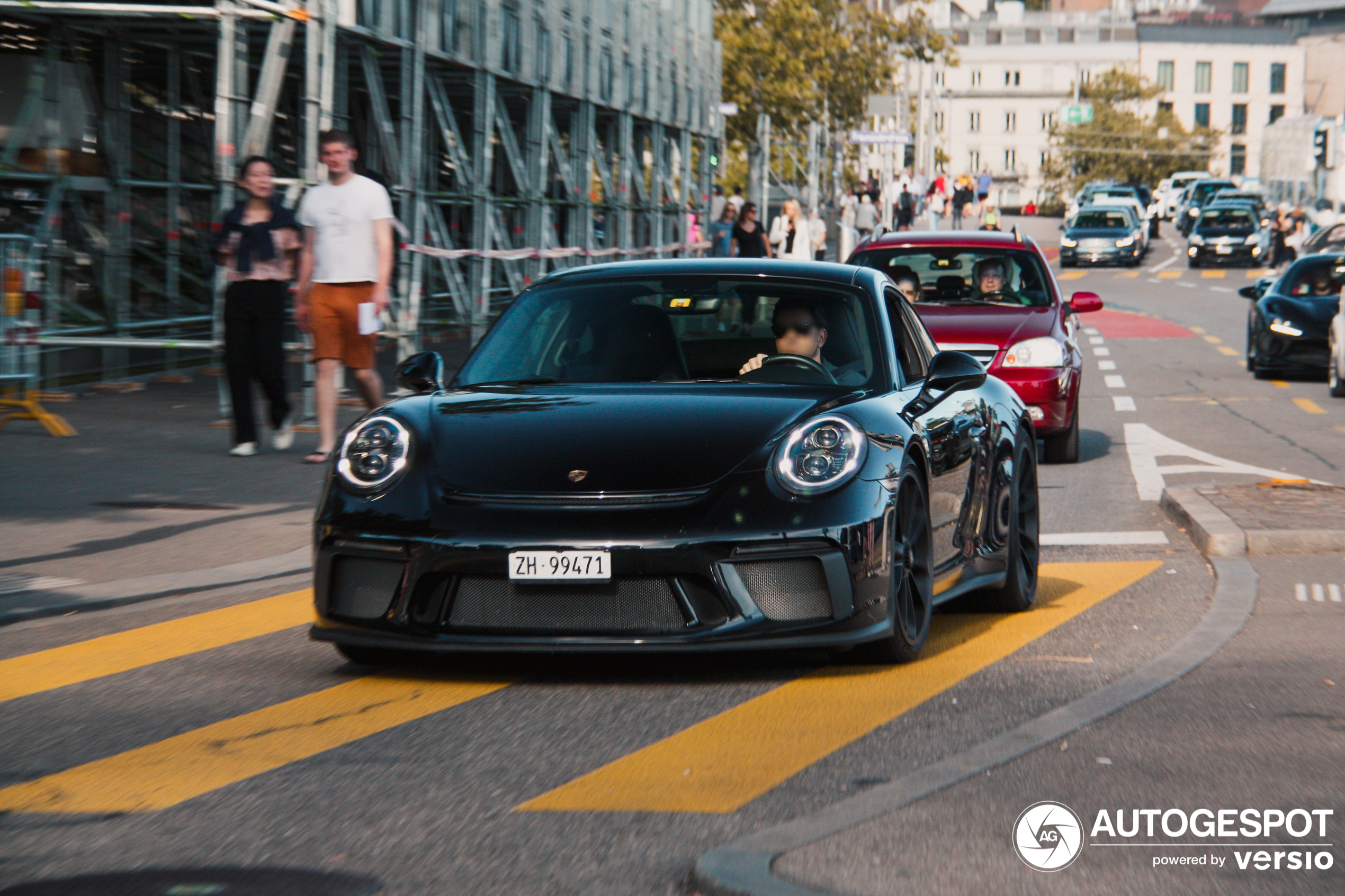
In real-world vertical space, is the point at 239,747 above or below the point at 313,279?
below

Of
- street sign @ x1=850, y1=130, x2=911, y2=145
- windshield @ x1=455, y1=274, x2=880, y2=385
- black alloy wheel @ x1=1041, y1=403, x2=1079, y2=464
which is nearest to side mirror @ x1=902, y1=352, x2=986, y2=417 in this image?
windshield @ x1=455, y1=274, x2=880, y2=385

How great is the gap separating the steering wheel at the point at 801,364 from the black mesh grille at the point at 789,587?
1090 mm

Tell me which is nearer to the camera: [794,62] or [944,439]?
[944,439]

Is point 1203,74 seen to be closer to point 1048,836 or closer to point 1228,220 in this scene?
point 1228,220

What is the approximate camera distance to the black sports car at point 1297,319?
20.3 m

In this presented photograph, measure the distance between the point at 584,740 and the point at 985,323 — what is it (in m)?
8.39

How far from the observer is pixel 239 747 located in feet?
15.9

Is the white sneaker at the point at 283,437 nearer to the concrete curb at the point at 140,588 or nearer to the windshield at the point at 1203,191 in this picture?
the concrete curb at the point at 140,588

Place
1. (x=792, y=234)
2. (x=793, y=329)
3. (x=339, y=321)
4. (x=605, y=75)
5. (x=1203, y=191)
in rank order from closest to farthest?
1. (x=793, y=329)
2. (x=339, y=321)
3. (x=605, y=75)
4. (x=792, y=234)
5. (x=1203, y=191)

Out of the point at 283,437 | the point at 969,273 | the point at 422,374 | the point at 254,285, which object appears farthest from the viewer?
the point at 969,273

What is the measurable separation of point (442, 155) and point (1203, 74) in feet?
429

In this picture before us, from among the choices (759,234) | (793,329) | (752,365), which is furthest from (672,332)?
Answer: (759,234)

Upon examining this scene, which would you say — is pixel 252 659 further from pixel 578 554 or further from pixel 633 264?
pixel 633 264

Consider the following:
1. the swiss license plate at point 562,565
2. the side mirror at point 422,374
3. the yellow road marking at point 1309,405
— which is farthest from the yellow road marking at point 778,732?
the yellow road marking at point 1309,405
